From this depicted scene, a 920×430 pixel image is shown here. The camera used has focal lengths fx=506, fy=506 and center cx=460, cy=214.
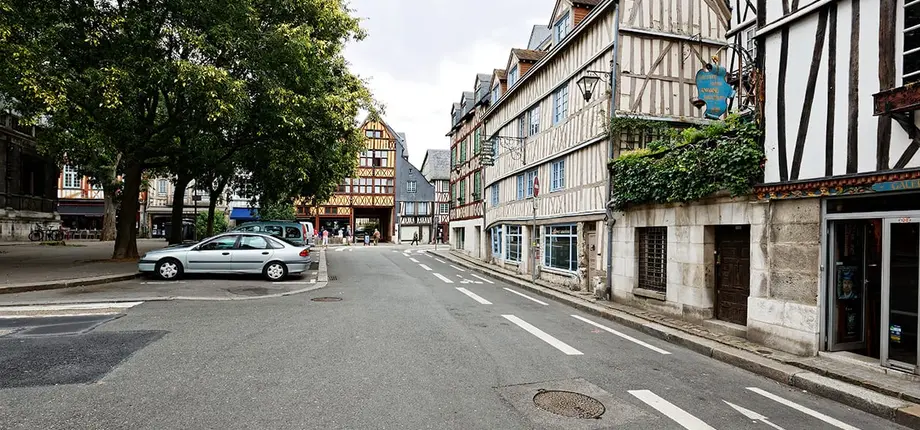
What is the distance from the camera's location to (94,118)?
496 inches

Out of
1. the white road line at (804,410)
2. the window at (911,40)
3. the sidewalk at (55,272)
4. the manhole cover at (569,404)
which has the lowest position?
the white road line at (804,410)

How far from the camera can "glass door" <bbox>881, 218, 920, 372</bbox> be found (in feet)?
19.5

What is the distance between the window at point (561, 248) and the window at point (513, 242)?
2.86 metres

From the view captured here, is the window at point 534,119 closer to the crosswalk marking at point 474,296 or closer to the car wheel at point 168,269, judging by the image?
the crosswalk marking at point 474,296

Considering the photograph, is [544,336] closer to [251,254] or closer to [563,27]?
[251,254]

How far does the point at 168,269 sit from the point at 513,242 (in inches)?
506

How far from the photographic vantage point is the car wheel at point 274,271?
14406mm

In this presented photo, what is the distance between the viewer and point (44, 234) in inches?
1184

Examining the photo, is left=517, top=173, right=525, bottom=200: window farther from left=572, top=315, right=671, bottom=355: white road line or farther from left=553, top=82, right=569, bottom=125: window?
left=572, top=315, right=671, bottom=355: white road line

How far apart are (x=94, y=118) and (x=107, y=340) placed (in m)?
8.54

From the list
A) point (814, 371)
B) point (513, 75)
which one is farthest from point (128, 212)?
point (814, 371)

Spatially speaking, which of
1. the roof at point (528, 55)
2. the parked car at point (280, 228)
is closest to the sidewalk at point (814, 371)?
the roof at point (528, 55)

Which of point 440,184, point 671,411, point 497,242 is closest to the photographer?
point 671,411

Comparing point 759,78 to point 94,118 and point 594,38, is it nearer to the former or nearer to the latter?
point 594,38
